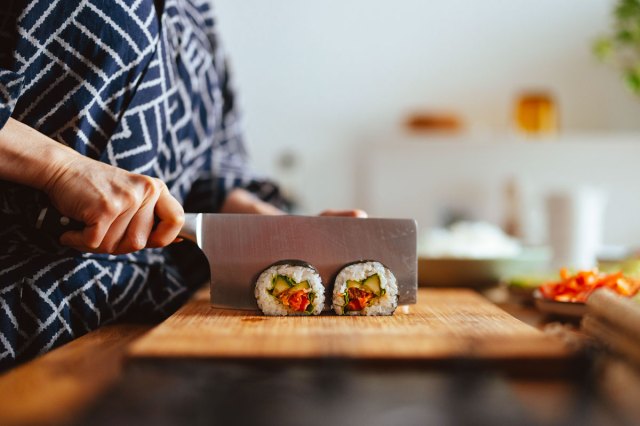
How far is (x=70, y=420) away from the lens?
45 cm

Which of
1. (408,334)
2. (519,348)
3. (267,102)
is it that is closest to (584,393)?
(519,348)

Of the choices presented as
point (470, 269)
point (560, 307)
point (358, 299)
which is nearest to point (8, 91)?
point (358, 299)

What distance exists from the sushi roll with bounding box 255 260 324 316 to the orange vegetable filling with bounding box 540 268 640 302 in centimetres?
35

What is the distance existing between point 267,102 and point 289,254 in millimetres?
2865

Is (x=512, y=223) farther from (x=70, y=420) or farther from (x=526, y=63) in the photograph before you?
(x=70, y=420)

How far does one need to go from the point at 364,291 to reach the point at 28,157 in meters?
0.41

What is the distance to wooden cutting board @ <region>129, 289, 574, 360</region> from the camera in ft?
1.96

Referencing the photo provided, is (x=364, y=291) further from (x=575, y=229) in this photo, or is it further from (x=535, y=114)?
(x=535, y=114)

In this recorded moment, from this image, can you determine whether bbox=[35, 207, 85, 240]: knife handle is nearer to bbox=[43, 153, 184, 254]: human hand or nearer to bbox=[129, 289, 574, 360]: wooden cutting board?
bbox=[43, 153, 184, 254]: human hand

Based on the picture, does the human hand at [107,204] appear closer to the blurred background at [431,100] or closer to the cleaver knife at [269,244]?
the cleaver knife at [269,244]

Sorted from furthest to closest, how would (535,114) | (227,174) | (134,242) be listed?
1. (535,114)
2. (227,174)
3. (134,242)

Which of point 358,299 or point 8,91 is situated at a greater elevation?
point 8,91

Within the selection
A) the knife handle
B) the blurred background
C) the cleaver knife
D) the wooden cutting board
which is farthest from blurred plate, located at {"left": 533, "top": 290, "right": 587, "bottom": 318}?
the blurred background

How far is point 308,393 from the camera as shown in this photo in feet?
1.72
